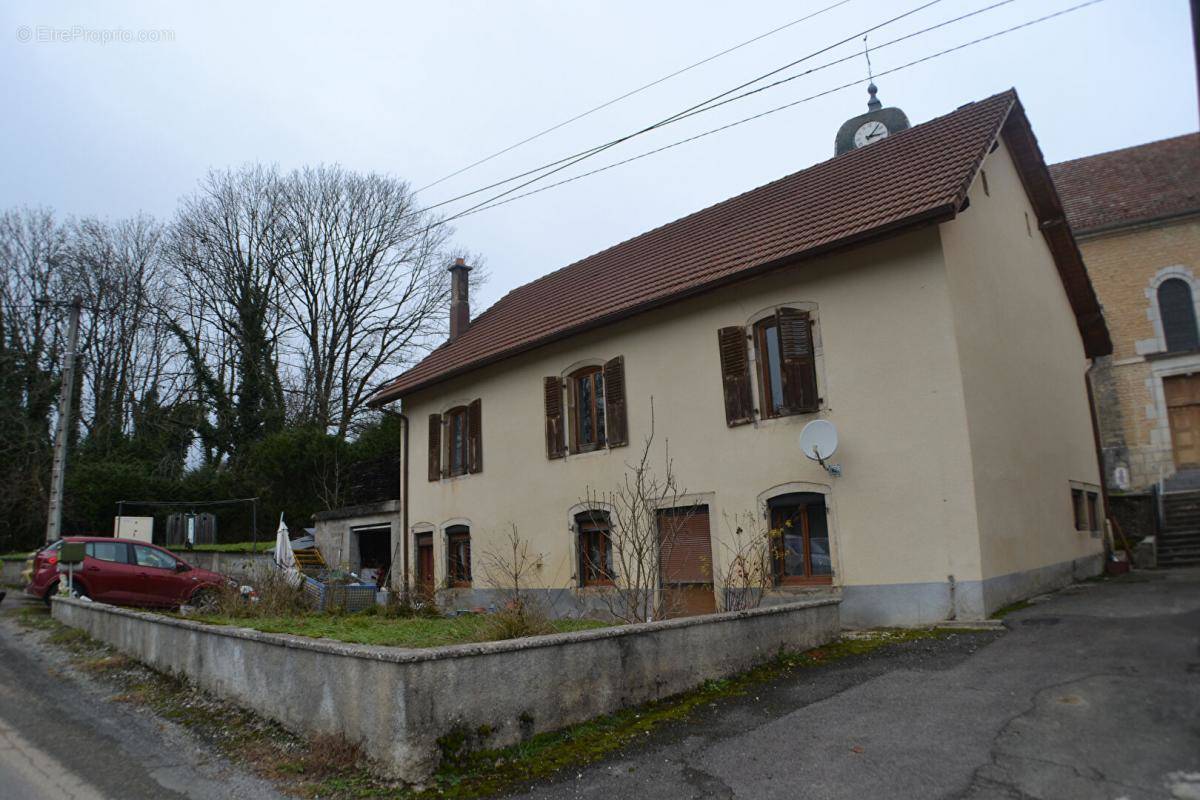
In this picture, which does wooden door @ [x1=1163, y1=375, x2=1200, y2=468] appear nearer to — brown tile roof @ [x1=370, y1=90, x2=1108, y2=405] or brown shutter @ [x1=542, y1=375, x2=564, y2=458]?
brown tile roof @ [x1=370, y1=90, x2=1108, y2=405]

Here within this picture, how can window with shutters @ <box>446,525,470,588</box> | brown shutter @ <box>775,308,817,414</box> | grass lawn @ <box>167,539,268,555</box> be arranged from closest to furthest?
brown shutter @ <box>775,308,817,414</box>, window with shutters @ <box>446,525,470,588</box>, grass lawn @ <box>167,539,268,555</box>

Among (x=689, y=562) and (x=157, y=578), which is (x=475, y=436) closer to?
(x=689, y=562)

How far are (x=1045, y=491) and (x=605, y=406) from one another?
761 cm

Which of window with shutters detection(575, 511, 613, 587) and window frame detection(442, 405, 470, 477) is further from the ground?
window frame detection(442, 405, 470, 477)

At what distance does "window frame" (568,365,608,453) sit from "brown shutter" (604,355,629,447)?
0.12 meters

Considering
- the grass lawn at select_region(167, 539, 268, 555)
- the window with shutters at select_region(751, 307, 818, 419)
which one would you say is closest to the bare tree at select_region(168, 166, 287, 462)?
the grass lawn at select_region(167, 539, 268, 555)

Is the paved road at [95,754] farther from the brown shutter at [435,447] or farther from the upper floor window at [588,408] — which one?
the brown shutter at [435,447]

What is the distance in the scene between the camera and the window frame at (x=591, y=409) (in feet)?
48.5

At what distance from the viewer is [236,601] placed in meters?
11.0

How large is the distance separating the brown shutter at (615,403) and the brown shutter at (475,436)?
13.0ft

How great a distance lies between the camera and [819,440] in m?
11.0

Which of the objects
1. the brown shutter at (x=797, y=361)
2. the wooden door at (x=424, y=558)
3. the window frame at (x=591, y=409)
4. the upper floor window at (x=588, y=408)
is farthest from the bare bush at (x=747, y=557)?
the wooden door at (x=424, y=558)

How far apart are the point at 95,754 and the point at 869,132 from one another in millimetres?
24674

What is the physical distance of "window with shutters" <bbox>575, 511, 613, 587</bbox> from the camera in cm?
1442
